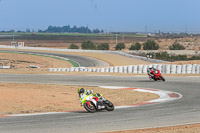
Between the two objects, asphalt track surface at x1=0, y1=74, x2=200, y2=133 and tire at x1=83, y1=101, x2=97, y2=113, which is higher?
tire at x1=83, y1=101, x2=97, y2=113

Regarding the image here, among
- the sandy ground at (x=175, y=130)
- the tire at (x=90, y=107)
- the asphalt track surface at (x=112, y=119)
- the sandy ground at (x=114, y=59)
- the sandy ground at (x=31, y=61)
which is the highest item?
Answer: the tire at (x=90, y=107)

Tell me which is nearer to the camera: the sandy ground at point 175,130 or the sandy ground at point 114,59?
the sandy ground at point 175,130

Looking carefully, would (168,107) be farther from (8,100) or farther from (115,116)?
(8,100)

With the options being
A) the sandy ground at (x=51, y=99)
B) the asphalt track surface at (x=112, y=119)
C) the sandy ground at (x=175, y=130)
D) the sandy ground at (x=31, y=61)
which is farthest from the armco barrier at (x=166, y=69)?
the sandy ground at (x=175, y=130)

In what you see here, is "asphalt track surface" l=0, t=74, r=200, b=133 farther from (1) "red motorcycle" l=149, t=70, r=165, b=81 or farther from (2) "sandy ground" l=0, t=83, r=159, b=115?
(1) "red motorcycle" l=149, t=70, r=165, b=81

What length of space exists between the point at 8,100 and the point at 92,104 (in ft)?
19.1

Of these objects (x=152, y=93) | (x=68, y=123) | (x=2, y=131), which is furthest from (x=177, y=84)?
(x=2, y=131)

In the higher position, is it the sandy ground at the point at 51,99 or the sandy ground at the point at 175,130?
the sandy ground at the point at 175,130

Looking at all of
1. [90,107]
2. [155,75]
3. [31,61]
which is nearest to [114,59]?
[31,61]

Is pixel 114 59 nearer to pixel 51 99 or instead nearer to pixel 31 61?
pixel 31 61

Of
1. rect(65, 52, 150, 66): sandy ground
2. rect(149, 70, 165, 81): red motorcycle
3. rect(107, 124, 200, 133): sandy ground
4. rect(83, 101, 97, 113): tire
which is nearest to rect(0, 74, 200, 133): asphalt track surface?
rect(83, 101, 97, 113): tire

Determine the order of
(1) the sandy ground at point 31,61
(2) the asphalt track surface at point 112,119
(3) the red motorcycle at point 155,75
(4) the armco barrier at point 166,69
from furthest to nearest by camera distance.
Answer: (1) the sandy ground at point 31,61, (4) the armco barrier at point 166,69, (3) the red motorcycle at point 155,75, (2) the asphalt track surface at point 112,119

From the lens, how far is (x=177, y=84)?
26141 mm

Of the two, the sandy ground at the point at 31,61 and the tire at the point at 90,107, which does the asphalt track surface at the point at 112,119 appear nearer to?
the tire at the point at 90,107
